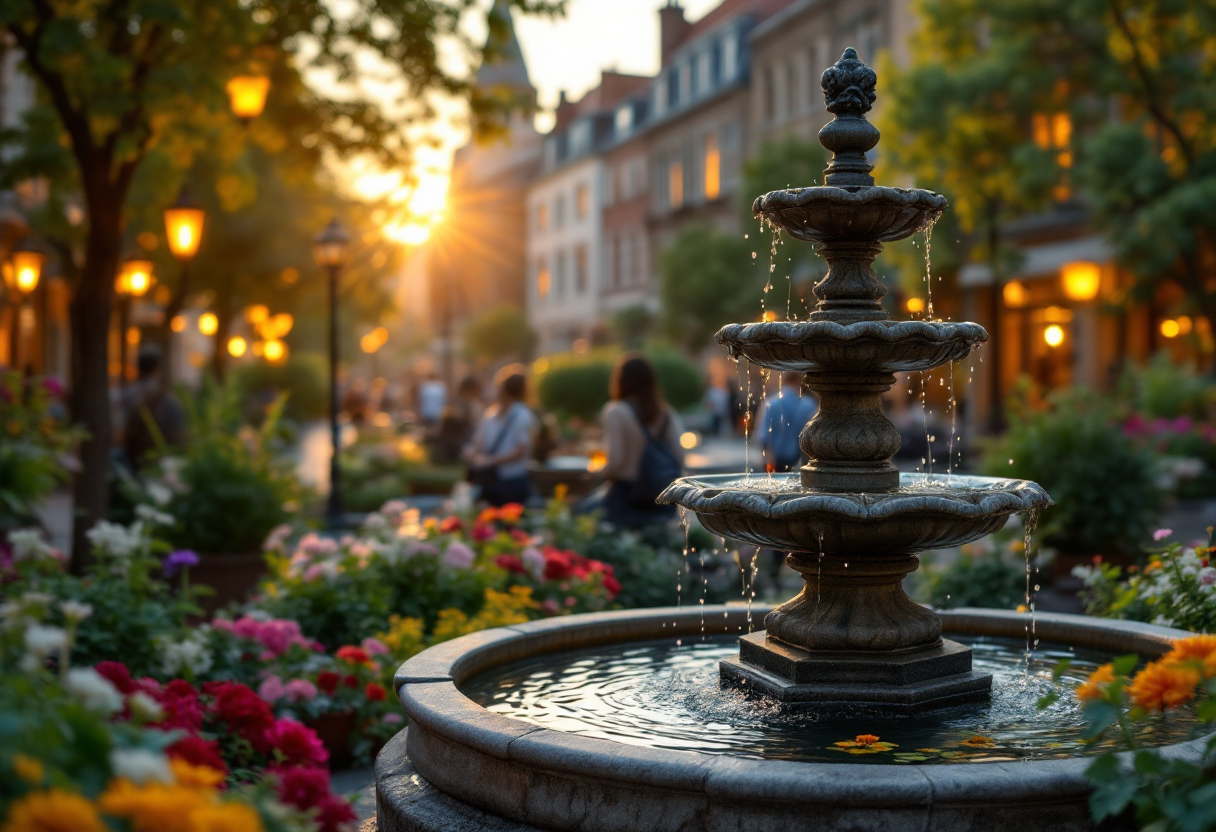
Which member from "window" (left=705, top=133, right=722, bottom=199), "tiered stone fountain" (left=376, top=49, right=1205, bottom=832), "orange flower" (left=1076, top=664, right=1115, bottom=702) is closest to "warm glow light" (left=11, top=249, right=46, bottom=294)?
"tiered stone fountain" (left=376, top=49, right=1205, bottom=832)

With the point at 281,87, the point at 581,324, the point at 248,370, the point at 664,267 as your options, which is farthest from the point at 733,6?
the point at 281,87

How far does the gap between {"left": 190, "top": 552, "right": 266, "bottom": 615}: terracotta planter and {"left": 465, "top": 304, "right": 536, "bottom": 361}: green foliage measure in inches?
2120

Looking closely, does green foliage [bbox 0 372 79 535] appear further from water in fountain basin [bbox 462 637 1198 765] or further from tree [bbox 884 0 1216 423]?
tree [bbox 884 0 1216 423]

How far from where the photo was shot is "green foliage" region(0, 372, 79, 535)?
8484 millimetres

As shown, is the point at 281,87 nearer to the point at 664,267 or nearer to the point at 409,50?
the point at 409,50

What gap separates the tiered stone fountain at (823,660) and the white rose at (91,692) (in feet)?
4.95

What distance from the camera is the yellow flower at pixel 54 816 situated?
178cm

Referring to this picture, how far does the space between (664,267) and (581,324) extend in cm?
2006

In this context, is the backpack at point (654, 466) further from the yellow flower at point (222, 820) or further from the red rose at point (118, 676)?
the yellow flower at point (222, 820)

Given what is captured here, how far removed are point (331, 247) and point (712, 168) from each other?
3294cm

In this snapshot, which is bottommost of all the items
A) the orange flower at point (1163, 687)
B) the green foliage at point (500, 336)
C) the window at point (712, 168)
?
the orange flower at point (1163, 687)

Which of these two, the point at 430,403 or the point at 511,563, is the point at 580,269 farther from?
the point at 511,563

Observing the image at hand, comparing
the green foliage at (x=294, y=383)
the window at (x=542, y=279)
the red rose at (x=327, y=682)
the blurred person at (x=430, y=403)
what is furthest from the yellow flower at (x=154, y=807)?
the window at (x=542, y=279)

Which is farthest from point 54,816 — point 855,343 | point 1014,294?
point 1014,294
